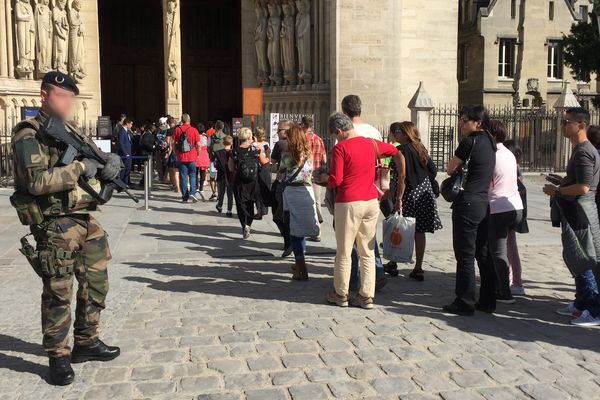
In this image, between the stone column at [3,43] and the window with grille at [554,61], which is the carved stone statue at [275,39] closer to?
the stone column at [3,43]

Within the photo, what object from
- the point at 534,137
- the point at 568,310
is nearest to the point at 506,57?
the point at 534,137

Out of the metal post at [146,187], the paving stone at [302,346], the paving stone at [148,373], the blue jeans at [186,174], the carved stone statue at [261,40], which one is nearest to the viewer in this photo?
the paving stone at [148,373]

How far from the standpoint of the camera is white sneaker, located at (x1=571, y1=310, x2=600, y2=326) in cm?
555

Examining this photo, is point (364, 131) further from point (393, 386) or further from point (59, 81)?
point (59, 81)

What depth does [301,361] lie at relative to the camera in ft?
15.5

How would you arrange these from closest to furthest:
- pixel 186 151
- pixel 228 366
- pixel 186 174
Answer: pixel 228 366
pixel 186 151
pixel 186 174

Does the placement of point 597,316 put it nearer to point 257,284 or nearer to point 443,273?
point 443,273

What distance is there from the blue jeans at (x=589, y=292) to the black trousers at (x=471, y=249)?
0.72 metres

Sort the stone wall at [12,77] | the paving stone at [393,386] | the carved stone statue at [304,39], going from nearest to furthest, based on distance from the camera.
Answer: the paving stone at [393,386] → the stone wall at [12,77] → the carved stone statue at [304,39]

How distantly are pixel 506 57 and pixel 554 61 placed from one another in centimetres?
343

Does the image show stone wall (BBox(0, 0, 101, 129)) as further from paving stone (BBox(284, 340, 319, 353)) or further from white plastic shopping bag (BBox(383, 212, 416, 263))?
paving stone (BBox(284, 340, 319, 353))

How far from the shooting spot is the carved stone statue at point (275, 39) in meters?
19.4

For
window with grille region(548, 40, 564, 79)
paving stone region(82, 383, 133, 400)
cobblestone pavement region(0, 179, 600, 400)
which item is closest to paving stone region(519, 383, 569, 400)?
cobblestone pavement region(0, 179, 600, 400)

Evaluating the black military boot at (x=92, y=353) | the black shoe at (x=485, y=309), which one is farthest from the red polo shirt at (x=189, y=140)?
the black military boot at (x=92, y=353)
